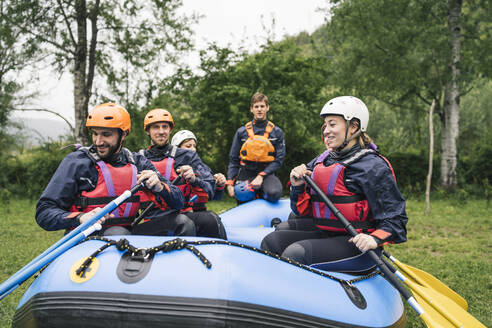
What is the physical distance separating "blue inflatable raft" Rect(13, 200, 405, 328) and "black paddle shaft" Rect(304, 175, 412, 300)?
0.34 metres

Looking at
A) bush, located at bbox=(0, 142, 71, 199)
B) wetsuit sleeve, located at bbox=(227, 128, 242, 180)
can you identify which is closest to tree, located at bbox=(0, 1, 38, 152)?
bush, located at bbox=(0, 142, 71, 199)

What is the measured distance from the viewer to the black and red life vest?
615cm

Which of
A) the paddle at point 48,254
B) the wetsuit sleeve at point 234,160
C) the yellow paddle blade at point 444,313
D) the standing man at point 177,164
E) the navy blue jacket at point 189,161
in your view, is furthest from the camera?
the wetsuit sleeve at point 234,160

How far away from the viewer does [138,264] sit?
2.23m

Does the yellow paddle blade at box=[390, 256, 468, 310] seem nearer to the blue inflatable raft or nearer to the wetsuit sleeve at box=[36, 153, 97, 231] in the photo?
the blue inflatable raft

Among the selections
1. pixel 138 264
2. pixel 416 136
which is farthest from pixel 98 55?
pixel 416 136

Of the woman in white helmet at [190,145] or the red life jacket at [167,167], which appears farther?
the woman in white helmet at [190,145]

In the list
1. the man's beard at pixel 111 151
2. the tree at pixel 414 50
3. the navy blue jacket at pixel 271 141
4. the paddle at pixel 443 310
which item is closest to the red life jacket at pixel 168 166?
the man's beard at pixel 111 151

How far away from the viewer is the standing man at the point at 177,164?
417cm

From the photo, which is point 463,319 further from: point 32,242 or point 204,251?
point 32,242

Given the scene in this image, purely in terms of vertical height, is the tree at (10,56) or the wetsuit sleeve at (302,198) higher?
the tree at (10,56)

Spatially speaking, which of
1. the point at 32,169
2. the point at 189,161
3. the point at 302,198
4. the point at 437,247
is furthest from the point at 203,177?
the point at 32,169

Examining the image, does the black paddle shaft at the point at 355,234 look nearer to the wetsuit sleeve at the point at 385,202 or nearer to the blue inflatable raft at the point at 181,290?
the wetsuit sleeve at the point at 385,202

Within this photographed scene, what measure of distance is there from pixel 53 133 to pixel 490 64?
43.7 ft
